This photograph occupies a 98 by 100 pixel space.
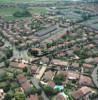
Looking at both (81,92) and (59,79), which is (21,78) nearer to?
(59,79)

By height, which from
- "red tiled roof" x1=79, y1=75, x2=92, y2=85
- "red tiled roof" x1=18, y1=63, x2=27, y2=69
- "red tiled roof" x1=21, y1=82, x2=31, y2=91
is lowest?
"red tiled roof" x1=79, y1=75, x2=92, y2=85

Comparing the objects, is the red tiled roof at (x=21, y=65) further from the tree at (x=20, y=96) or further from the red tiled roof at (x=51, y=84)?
the tree at (x=20, y=96)

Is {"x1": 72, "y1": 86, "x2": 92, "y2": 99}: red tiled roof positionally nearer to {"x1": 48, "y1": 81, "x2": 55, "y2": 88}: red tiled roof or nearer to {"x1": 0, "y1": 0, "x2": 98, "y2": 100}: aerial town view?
{"x1": 0, "y1": 0, "x2": 98, "y2": 100}: aerial town view

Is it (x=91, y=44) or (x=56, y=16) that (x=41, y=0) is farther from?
(x=91, y=44)

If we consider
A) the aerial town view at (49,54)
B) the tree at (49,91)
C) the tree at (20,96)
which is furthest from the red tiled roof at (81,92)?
the tree at (20,96)

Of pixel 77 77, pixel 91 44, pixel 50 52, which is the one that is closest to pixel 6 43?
pixel 50 52

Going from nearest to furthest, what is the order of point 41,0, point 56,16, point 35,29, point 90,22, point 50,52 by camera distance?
point 50,52 < point 35,29 < point 90,22 < point 56,16 < point 41,0

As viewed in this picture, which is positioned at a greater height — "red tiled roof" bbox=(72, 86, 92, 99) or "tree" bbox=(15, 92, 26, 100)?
"tree" bbox=(15, 92, 26, 100)

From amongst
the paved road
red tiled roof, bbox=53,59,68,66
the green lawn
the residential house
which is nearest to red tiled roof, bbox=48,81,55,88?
the paved road
